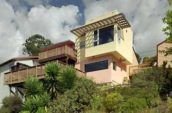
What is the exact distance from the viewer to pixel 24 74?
149 feet

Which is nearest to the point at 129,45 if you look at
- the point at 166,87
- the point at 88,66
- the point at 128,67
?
the point at 128,67

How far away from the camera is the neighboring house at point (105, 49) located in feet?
146

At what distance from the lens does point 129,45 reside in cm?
4944

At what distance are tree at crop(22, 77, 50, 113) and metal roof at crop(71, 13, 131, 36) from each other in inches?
476

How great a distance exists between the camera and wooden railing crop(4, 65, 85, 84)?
43.2 m

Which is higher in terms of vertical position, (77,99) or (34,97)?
(34,97)

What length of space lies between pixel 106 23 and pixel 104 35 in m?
1.33

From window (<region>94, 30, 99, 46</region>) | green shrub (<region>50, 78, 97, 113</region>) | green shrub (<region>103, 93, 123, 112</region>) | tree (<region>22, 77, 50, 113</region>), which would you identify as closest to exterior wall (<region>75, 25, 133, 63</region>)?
window (<region>94, 30, 99, 46</region>)

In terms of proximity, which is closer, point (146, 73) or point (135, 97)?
point (135, 97)

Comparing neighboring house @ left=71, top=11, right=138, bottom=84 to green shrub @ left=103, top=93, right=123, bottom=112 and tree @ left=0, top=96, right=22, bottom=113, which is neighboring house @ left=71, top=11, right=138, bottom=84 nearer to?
tree @ left=0, top=96, right=22, bottom=113

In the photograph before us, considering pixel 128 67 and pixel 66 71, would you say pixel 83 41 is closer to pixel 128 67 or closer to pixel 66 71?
pixel 128 67

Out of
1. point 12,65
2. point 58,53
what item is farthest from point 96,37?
point 12,65

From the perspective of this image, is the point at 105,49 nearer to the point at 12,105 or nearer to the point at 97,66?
the point at 97,66

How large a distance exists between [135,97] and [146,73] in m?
Result: 5.73
